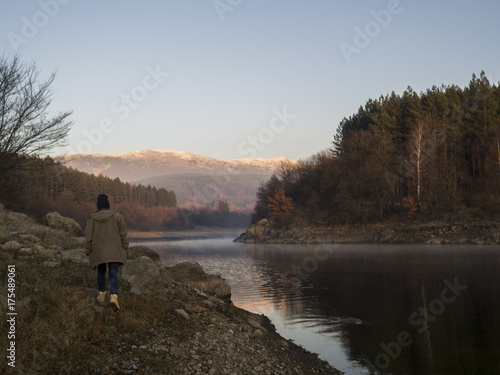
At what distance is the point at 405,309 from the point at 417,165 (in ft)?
169

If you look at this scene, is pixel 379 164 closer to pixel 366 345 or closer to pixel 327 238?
pixel 327 238

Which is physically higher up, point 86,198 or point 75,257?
point 86,198

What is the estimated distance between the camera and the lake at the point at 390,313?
37.1 ft

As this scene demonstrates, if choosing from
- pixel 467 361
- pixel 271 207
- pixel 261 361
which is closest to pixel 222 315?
pixel 261 361

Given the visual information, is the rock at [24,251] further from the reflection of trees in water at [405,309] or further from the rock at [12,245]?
the reflection of trees in water at [405,309]

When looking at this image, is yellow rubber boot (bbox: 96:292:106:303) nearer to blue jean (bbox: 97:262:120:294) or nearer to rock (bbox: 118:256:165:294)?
blue jean (bbox: 97:262:120:294)

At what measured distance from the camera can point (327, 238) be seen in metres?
74.2

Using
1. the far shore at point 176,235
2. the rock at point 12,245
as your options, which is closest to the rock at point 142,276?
the rock at point 12,245

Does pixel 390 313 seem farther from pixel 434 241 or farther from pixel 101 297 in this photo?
pixel 434 241

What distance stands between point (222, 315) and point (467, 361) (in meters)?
6.77

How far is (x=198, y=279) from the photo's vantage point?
19156 mm

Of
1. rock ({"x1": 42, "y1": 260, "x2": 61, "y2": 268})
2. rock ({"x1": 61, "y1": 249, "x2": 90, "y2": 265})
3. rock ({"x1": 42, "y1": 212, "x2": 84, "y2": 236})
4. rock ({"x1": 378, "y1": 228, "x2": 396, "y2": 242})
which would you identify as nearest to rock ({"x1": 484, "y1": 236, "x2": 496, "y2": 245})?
rock ({"x1": 378, "y1": 228, "x2": 396, "y2": 242})

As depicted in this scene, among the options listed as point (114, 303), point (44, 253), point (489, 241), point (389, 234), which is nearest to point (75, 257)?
point (44, 253)

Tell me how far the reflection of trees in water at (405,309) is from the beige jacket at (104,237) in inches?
267
